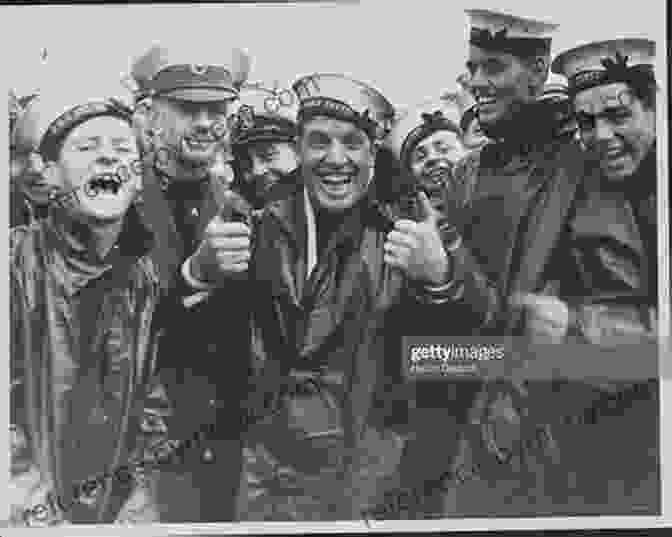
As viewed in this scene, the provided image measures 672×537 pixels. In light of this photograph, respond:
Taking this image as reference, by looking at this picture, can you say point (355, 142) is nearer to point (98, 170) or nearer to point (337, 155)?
point (337, 155)

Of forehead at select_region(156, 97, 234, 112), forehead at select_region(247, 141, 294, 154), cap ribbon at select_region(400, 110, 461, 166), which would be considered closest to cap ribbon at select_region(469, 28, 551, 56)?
cap ribbon at select_region(400, 110, 461, 166)

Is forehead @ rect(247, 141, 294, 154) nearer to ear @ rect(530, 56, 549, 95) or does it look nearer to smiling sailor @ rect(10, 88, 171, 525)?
smiling sailor @ rect(10, 88, 171, 525)

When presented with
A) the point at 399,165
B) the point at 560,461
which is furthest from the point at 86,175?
the point at 560,461

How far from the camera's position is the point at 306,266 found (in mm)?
1866

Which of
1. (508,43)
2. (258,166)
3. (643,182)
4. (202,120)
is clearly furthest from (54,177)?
(643,182)

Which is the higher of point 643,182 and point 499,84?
point 499,84

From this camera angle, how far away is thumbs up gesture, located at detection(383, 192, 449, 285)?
186 centimetres

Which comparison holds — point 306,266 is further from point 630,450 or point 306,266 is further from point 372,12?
point 630,450

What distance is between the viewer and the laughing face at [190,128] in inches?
73.8

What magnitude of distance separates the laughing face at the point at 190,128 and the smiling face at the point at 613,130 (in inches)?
36.1

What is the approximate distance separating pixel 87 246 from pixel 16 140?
12.8 inches

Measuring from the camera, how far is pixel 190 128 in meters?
1.88

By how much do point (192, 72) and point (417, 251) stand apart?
73 cm

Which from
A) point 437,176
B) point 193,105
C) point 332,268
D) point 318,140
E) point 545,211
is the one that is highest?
point 193,105
